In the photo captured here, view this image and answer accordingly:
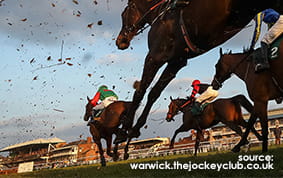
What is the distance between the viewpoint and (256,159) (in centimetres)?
552

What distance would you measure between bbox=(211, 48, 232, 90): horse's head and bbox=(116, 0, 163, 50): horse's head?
4.48 m

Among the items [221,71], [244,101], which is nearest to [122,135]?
[221,71]

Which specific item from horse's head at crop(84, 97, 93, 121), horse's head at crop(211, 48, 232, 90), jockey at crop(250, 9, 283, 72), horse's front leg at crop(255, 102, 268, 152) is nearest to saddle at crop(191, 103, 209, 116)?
horse's head at crop(211, 48, 232, 90)

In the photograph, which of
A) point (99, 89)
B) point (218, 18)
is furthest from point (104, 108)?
point (218, 18)

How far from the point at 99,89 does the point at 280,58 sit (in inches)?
260

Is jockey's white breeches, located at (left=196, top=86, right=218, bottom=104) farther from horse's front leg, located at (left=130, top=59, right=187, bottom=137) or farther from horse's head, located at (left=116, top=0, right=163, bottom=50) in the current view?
horse's front leg, located at (left=130, top=59, right=187, bottom=137)

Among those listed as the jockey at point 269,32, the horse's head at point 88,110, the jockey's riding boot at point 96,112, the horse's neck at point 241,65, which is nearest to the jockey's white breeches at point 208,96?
the horse's neck at point 241,65

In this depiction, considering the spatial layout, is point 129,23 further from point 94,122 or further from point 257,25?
point 94,122

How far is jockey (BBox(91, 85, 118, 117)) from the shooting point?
10.1 meters

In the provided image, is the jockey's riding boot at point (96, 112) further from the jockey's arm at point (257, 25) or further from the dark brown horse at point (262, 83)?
the jockey's arm at point (257, 25)

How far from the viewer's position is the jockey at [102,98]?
1009cm

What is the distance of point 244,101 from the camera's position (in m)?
9.39

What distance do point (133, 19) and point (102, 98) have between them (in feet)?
20.8

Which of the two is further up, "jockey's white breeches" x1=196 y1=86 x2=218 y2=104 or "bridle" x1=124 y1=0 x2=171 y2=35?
"jockey's white breeches" x1=196 y1=86 x2=218 y2=104
